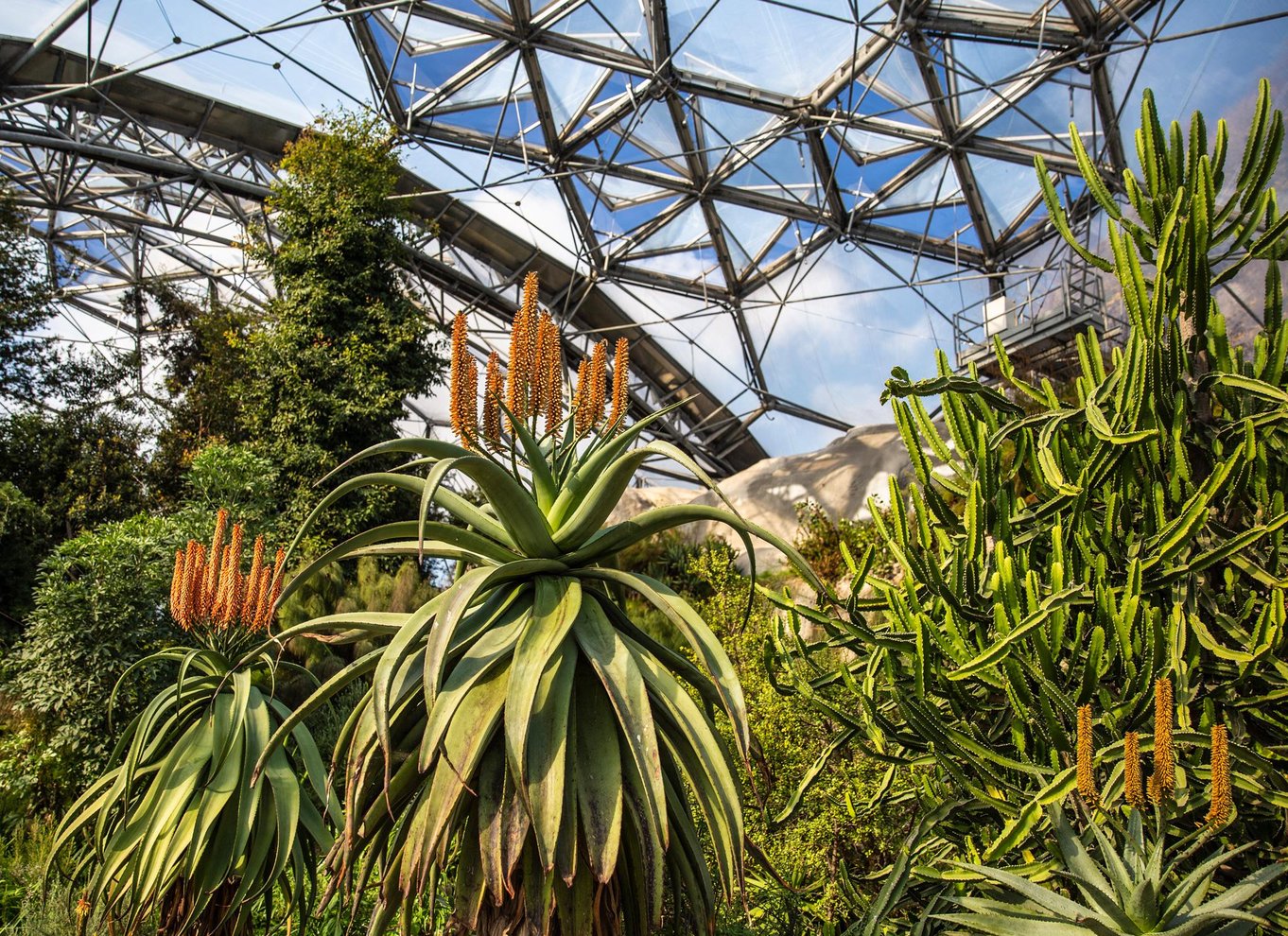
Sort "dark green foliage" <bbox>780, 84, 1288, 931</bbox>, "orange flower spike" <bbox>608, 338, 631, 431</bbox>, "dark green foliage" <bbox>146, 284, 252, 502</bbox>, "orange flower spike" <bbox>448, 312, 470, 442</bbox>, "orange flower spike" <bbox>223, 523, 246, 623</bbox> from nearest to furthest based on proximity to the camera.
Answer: "orange flower spike" <bbox>448, 312, 470, 442</bbox> < "dark green foliage" <bbox>780, 84, 1288, 931</bbox> < "orange flower spike" <bbox>608, 338, 631, 431</bbox> < "orange flower spike" <bbox>223, 523, 246, 623</bbox> < "dark green foliage" <bbox>146, 284, 252, 502</bbox>

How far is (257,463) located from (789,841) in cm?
811

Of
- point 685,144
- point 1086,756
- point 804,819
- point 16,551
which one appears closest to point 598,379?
point 1086,756

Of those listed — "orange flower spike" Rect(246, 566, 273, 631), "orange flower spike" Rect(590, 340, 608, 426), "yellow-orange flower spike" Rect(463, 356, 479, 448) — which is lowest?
"orange flower spike" Rect(246, 566, 273, 631)

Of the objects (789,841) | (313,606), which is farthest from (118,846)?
(313,606)

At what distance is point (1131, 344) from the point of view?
3754mm

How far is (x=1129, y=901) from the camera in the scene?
282 cm

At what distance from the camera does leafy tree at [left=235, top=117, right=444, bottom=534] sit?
1422 cm

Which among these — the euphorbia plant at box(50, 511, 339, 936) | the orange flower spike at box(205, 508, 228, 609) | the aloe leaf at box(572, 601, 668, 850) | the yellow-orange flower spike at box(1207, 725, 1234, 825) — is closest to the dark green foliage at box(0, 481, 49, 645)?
the euphorbia plant at box(50, 511, 339, 936)

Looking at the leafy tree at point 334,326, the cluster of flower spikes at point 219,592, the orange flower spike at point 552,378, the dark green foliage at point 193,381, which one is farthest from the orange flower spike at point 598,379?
the dark green foliage at point 193,381

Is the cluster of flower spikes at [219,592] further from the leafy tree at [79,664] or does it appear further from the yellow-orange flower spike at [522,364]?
the leafy tree at [79,664]

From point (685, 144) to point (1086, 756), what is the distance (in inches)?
671

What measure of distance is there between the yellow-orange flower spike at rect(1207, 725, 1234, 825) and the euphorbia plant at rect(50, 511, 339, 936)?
3.32 meters

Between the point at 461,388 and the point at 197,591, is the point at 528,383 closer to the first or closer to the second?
the point at 461,388

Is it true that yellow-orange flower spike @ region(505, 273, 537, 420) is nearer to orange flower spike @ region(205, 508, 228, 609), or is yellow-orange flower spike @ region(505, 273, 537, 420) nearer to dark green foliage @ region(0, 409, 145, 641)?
orange flower spike @ region(205, 508, 228, 609)
